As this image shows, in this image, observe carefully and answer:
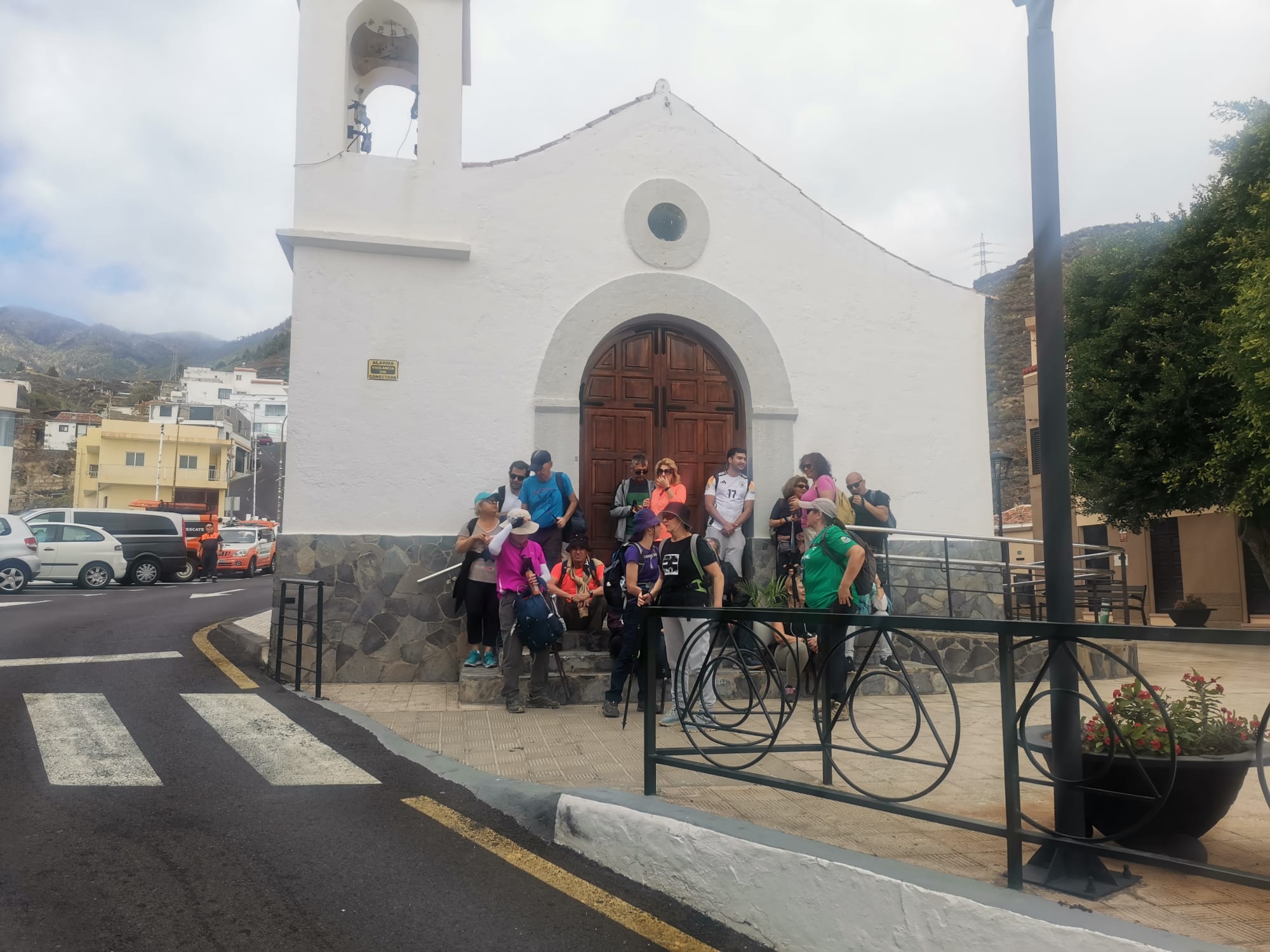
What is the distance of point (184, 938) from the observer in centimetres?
333

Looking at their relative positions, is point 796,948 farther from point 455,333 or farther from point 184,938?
point 455,333

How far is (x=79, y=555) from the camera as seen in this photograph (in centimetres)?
2181

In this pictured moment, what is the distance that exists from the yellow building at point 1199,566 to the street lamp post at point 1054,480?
776 inches

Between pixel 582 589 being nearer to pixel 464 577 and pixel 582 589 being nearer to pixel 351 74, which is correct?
pixel 464 577

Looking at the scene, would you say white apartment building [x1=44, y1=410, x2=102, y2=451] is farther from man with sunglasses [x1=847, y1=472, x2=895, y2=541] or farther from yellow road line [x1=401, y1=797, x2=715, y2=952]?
yellow road line [x1=401, y1=797, x2=715, y2=952]

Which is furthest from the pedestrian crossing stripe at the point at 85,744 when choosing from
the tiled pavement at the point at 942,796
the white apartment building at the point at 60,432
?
the white apartment building at the point at 60,432

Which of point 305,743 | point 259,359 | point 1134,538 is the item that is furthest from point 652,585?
point 259,359

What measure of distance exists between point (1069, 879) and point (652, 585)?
4.20 m

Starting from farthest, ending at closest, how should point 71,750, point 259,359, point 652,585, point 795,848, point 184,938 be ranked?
point 259,359 < point 652,585 < point 71,750 < point 795,848 < point 184,938

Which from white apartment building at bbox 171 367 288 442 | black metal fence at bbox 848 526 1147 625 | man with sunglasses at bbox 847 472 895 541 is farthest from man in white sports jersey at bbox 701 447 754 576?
white apartment building at bbox 171 367 288 442

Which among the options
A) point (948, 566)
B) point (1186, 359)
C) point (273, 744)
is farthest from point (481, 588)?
point (1186, 359)

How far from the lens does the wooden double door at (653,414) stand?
9758 millimetres

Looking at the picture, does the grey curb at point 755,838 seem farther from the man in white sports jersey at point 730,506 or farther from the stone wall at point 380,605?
the man in white sports jersey at point 730,506

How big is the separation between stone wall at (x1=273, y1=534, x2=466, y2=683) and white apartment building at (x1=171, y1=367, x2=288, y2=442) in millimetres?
87640
